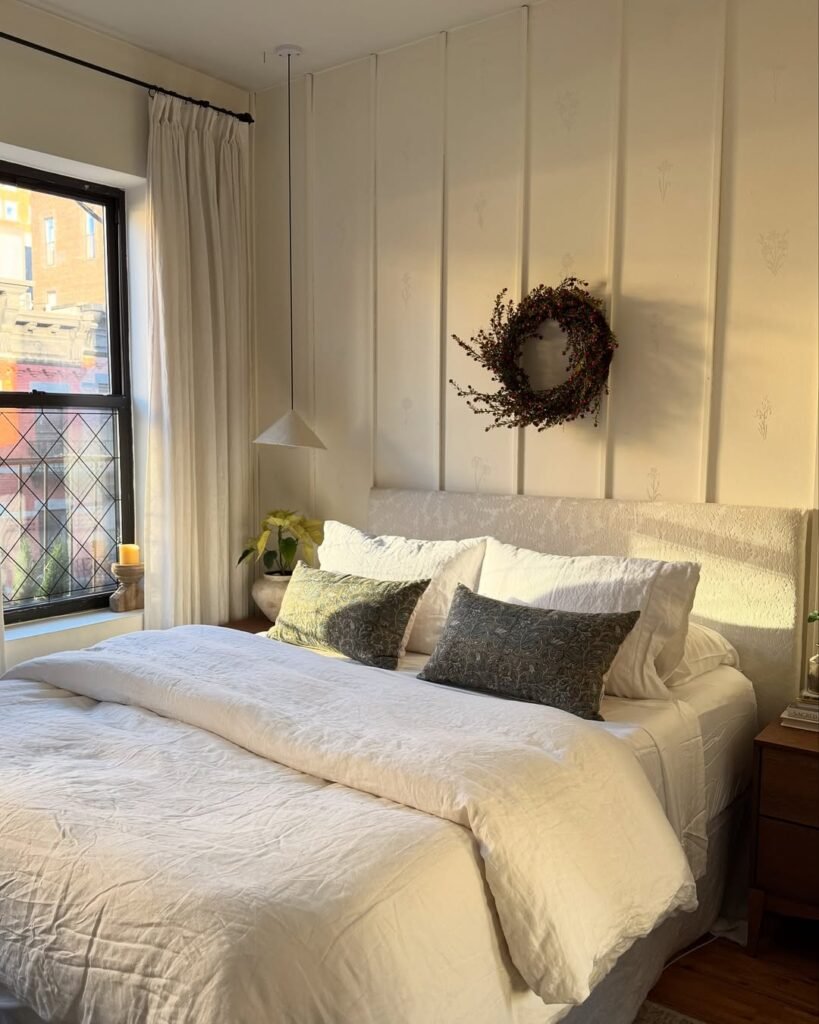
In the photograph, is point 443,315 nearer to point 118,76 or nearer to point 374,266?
point 374,266

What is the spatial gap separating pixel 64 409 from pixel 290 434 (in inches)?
35.9

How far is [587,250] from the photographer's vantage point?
312 centimetres

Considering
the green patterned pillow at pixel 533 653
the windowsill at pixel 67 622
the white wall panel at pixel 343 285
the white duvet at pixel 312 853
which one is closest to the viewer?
the white duvet at pixel 312 853

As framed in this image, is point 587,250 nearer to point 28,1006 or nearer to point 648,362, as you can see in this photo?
Result: point 648,362

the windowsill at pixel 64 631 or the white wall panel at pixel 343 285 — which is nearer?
the windowsill at pixel 64 631

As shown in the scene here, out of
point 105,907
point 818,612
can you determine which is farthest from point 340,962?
point 818,612

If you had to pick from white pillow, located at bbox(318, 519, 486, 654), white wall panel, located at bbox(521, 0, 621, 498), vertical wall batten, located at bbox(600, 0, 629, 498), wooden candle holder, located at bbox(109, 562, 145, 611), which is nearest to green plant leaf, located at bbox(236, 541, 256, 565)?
wooden candle holder, located at bbox(109, 562, 145, 611)

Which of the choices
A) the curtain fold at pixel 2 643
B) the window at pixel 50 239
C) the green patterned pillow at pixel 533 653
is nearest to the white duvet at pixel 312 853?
the green patterned pillow at pixel 533 653

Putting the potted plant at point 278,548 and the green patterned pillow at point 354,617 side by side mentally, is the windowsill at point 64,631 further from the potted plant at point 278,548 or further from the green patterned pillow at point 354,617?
the green patterned pillow at point 354,617

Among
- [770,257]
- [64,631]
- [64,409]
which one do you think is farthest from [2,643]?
[770,257]

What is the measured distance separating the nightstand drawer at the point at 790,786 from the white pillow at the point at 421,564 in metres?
1.10

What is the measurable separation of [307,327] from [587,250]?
1.34m

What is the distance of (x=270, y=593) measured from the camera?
373 centimetres

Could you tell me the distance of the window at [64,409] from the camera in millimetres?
3488
